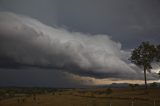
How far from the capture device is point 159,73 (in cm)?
7975

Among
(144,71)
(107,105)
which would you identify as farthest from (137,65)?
(107,105)

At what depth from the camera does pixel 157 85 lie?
99.6 meters

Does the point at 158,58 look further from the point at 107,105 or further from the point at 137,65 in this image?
the point at 107,105

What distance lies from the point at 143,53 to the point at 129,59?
5447mm

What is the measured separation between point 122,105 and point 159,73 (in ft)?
103

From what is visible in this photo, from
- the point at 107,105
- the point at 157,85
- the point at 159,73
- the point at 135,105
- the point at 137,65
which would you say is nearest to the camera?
the point at 135,105

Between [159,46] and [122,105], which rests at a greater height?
[159,46]

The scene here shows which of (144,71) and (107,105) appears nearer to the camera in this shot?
(107,105)

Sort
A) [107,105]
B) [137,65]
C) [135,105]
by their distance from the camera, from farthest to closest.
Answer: [137,65]
[107,105]
[135,105]

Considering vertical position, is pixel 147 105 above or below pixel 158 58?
below

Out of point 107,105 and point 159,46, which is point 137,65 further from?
point 107,105

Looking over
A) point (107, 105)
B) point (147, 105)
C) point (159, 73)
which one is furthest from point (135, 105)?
point (159, 73)

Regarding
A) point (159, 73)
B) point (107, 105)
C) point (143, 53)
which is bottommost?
point (107, 105)

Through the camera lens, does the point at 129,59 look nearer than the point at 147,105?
No
